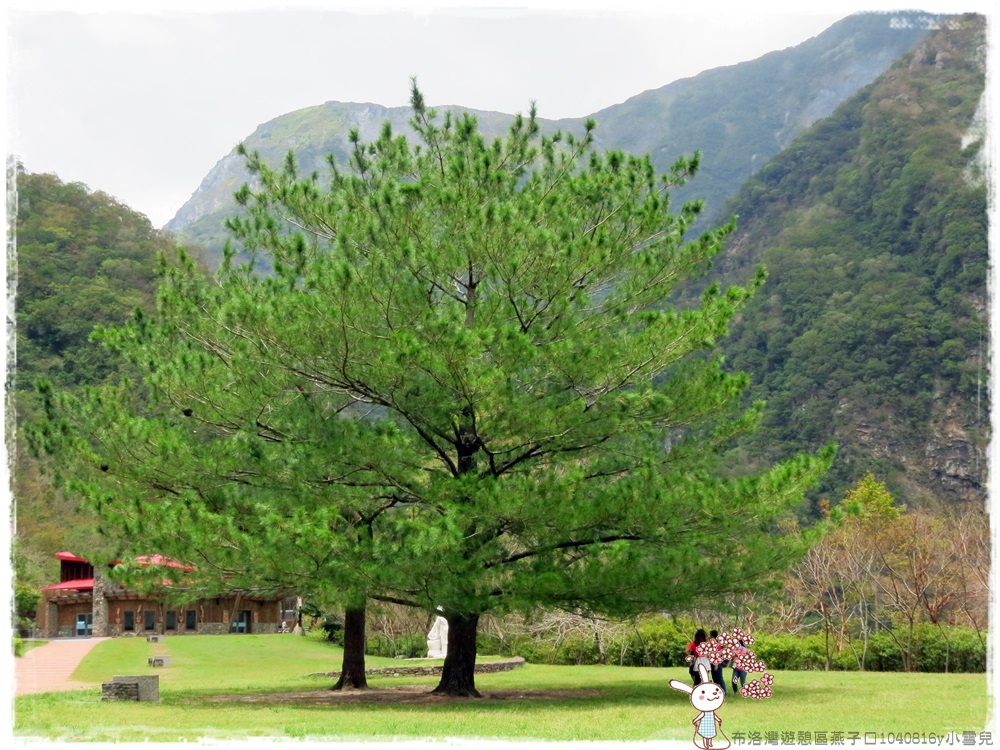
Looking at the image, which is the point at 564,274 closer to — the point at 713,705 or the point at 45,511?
the point at 713,705

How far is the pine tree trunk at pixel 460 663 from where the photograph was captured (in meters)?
13.8

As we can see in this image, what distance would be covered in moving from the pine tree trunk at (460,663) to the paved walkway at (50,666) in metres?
6.21

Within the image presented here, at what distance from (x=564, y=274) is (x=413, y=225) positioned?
1.99 metres

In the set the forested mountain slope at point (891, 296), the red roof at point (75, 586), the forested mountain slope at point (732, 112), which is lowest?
the red roof at point (75, 586)

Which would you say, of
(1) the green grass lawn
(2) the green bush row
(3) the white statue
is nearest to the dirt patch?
(1) the green grass lawn

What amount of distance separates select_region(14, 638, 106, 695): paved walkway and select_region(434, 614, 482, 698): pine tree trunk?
20.4 feet

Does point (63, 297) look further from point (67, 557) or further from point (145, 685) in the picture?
point (145, 685)

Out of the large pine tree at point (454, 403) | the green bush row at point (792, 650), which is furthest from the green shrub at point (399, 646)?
the large pine tree at point (454, 403)

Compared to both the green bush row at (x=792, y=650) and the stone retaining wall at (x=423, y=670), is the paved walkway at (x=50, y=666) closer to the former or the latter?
the stone retaining wall at (x=423, y=670)

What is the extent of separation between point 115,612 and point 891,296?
37964 millimetres

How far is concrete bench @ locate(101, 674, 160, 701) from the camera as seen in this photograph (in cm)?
1356

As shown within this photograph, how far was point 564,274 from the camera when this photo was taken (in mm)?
12625

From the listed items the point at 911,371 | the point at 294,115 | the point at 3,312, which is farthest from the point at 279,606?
the point at 294,115

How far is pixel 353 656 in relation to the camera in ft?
52.9
